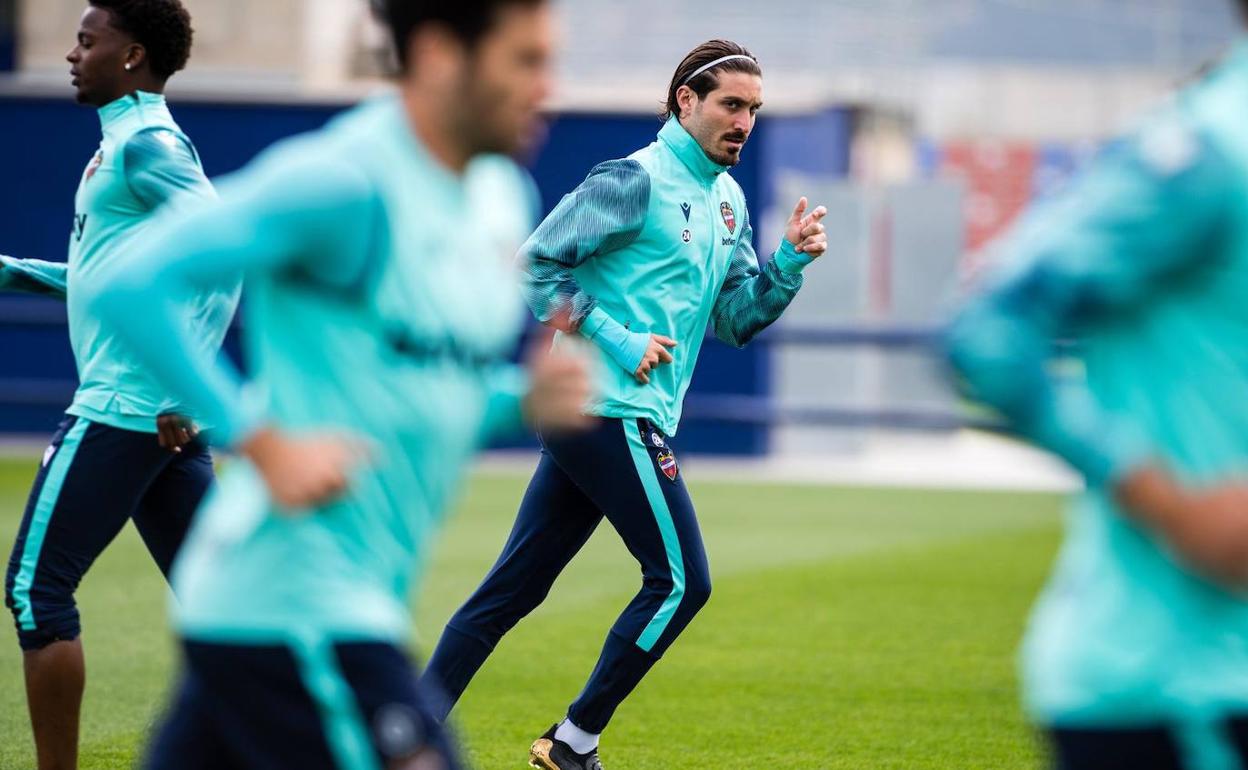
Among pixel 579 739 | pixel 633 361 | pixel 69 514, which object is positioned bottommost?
pixel 579 739

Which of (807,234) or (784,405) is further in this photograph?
(784,405)

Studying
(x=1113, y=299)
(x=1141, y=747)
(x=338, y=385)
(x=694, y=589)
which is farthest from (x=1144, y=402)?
(x=694, y=589)

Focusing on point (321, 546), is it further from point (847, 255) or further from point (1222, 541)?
point (847, 255)

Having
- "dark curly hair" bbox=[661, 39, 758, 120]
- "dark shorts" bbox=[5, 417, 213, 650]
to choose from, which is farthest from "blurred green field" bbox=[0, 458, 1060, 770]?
"dark curly hair" bbox=[661, 39, 758, 120]

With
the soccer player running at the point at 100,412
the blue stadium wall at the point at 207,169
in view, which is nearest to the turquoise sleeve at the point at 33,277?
the soccer player running at the point at 100,412

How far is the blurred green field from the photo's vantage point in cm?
720

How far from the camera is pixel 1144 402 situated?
109 inches

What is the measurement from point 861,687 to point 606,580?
143 inches

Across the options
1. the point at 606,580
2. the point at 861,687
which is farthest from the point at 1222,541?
the point at 606,580

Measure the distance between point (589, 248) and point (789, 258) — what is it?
751 millimetres

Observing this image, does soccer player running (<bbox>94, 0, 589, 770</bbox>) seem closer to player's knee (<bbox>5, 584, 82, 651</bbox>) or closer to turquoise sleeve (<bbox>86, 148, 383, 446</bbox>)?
turquoise sleeve (<bbox>86, 148, 383, 446</bbox>)

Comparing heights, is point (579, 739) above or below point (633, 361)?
below

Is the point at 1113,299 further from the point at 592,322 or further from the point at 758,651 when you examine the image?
the point at 758,651

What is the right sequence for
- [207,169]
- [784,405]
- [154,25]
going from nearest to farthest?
[154,25], [784,405], [207,169]
